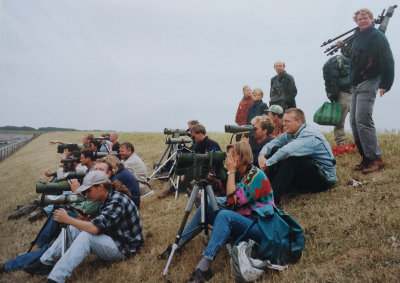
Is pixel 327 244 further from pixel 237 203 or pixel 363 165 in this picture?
pixel 363 165

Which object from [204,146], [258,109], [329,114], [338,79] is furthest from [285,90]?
[204,146]

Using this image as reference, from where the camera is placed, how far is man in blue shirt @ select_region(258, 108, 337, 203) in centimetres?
392

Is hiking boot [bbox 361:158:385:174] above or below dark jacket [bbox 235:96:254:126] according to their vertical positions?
below

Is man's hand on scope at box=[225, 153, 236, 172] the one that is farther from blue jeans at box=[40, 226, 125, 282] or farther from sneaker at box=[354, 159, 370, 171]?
sneaker at box=[354, 159, 370, 171]

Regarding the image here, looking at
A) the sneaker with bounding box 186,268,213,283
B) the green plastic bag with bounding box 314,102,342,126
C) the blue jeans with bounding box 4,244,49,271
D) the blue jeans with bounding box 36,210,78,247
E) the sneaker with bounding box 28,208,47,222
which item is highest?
the green plastic bag with bounding box 314,102,342,126

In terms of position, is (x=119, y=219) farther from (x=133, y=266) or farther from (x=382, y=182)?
(x=382, y=182)

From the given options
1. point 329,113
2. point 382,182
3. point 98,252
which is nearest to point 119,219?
point 98,252

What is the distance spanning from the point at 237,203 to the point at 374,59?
3189mm

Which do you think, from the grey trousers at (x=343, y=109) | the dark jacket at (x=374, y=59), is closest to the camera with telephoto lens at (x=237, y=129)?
the dark jacket at (x=374, y=59)

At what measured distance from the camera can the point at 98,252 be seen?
3.48 m

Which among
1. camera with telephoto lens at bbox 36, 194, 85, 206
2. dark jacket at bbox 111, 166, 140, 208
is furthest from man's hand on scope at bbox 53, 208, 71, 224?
dark jacket at bbox 111, 166, 140, 208

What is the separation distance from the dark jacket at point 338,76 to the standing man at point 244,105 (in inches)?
89.2

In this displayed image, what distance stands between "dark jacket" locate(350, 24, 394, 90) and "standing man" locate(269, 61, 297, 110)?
2614 mm

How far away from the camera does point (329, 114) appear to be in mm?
5488
